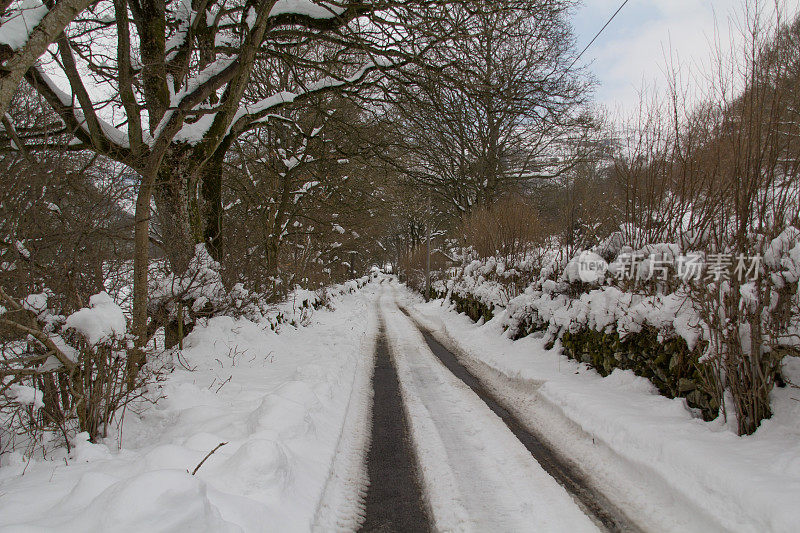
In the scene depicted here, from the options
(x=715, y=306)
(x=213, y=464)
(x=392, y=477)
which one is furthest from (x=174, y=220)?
(x=715, y=306)

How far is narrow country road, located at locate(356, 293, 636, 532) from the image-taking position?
9.26 feet

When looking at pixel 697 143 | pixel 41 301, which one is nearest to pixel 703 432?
pixel 697 143

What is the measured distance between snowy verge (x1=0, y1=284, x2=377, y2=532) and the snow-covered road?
60 cm

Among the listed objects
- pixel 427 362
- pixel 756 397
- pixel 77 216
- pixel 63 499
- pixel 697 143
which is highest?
pixel 697 143

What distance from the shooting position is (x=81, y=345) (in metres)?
3.29

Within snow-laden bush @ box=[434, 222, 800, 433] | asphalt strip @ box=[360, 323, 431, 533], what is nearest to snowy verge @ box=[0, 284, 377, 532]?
asphalt strip @ box=[360, 323, 431, 533]

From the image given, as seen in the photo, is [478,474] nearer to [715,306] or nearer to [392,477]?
[392,477]

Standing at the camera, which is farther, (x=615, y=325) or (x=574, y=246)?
(x=574, y=246)

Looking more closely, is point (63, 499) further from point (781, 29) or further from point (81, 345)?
point (781, 29)

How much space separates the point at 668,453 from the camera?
3438mm

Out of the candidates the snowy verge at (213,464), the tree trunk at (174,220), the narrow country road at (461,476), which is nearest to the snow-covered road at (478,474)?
the narrow country road at (461,476)

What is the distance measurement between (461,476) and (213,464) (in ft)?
5.94

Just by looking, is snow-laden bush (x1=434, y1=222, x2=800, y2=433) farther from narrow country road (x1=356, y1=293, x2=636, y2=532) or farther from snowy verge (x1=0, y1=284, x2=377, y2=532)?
snowy verge (x1=0, y1=284, x2=377, y2=532)

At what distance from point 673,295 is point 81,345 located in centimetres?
540
